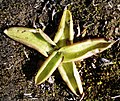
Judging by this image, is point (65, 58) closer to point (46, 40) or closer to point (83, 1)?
point (46, 40)

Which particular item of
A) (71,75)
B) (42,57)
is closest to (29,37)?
(42,57)

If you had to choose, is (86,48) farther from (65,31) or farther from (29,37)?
(29,37)

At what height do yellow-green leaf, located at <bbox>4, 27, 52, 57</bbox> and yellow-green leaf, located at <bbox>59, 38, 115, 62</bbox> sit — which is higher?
yellow-green leaf, located at <bbox>4, 27, 52, 57</bbox>

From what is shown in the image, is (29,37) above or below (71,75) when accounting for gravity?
above

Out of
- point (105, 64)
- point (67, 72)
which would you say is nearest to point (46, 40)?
point (67, 72)

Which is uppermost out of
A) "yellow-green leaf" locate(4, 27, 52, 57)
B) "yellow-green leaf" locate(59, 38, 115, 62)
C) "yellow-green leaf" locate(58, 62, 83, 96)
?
"yellow-green leaf" locate(4, 27, 52, 57)
